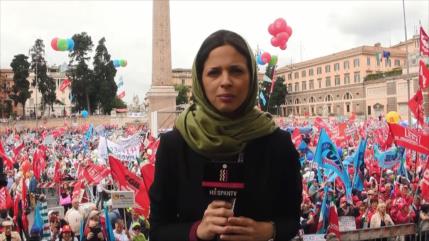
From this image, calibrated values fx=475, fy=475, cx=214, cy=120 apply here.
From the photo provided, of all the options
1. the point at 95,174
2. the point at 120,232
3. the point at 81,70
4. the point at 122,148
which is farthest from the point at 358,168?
the point at 81,70

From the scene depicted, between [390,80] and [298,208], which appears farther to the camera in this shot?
[390,80]

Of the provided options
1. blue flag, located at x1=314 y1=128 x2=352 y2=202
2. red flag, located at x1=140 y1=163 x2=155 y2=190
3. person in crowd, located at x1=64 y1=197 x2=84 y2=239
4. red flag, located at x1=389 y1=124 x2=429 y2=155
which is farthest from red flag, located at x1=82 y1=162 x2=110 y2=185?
red flag, located at x1=389 y1=124 x2=429 y2=155

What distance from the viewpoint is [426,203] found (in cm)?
840

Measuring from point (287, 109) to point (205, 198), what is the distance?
9152cm

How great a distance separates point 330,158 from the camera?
10.1m

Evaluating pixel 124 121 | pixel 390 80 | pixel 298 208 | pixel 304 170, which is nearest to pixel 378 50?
pixel 390 80

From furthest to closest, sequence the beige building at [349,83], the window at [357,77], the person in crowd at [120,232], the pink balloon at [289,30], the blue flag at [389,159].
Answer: the window at [357,77], the beige building at [349,83], the pink balloon at [289,30], the blue flag at [389,159], the person in crowd at [120,232]

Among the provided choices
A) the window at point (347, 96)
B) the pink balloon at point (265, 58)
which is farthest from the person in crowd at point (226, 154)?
the window at point (347, 96)

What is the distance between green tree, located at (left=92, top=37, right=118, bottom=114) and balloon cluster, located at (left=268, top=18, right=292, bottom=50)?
152 feet

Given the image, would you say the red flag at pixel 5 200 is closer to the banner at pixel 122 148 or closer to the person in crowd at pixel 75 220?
the person in crowd at pixel 75 220

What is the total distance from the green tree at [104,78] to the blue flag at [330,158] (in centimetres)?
6021

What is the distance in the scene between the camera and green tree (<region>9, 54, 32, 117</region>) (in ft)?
220

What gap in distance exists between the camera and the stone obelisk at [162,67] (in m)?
35.9

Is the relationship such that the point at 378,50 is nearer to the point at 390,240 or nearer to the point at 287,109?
the point at 287,109
